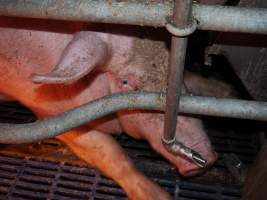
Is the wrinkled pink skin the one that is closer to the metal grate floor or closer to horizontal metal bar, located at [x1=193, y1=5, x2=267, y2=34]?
the metal grate floor

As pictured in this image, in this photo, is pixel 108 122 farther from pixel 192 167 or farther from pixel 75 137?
pixel 192 167

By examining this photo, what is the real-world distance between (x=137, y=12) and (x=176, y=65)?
205 mm

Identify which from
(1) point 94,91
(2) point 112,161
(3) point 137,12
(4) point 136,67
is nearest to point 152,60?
(4) point 136,67

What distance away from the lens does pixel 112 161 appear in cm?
235

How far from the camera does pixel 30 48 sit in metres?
2.07

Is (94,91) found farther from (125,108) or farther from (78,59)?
(125,108)

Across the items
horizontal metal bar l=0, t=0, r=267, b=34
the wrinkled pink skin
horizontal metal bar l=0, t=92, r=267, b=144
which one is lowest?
horizontal metal bar l=0, t=92, r=267, b=144

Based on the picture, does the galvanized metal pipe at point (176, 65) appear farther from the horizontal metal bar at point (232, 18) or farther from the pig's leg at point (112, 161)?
the pig's leg at point (112, 161)

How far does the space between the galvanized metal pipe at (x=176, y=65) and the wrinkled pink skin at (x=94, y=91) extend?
1.66 feet

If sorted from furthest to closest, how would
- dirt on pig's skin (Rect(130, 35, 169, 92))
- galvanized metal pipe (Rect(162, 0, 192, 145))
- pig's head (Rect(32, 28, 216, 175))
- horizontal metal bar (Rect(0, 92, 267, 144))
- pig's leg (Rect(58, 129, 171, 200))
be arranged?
pig's leg (Rect(58, 129, 171, 200))
dirt on pig's skin (Rect(130, 35, 169, 92))
pig's head (Rect(32, 28, 216, 175))
horizontal metal bar (Rect(0, 92, 267, 144))
galvanized metal pipe (Rect(162, 0, 192, 145))

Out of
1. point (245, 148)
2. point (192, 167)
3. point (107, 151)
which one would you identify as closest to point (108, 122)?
point (107, 151)

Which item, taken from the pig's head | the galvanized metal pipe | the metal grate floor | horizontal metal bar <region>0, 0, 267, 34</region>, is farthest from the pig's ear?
the metal grate floor

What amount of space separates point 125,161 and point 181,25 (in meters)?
1.44

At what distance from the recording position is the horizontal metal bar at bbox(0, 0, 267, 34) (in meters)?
1.07
